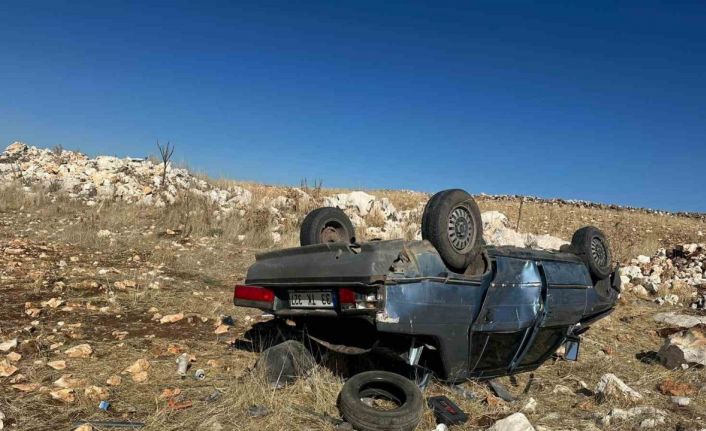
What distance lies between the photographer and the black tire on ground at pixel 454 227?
3.68 m

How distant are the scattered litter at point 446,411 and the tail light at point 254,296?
1.53 m

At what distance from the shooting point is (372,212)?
14352 mm

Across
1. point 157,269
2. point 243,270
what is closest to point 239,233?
point 243,270

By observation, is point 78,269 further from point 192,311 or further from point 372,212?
point 372,212

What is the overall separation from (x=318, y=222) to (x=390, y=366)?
1523 mm

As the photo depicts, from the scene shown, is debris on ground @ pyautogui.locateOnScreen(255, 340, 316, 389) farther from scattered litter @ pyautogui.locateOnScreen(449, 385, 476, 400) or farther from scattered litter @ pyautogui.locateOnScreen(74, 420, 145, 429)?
scattered litter @ pyautogui.locateOnScreen(449, 385, 476, 400)

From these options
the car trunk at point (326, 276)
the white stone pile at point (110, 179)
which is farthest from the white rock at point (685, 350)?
the white stone pile at point (110, 179)

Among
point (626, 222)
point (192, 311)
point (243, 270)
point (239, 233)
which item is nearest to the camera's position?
point (192, 311)

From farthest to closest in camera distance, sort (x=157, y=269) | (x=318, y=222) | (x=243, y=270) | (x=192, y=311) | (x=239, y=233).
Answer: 1. (x=239, y=233)
2. (x=243, y=270)
3. (x=157, y=269)
4. (x=192, y=311)
5. (x=318, y=222)

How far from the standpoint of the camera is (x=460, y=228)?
3.92m

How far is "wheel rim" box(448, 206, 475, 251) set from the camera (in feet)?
12.6

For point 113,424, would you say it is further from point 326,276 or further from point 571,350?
point 571,350

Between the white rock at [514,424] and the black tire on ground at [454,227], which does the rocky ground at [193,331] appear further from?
the black tire on ground at [454,227]

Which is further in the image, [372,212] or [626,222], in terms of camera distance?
[626,222]
